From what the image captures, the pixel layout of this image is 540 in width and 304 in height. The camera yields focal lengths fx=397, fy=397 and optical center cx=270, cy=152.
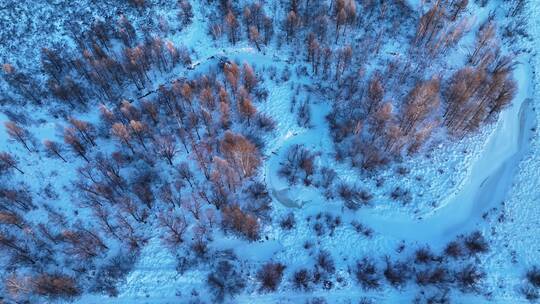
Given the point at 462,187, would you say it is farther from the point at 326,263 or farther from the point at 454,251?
the point at 326,263

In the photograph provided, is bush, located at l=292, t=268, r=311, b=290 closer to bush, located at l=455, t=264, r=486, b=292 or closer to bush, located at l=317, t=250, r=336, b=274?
bush, located at l=317, t=250, r=336, b=274

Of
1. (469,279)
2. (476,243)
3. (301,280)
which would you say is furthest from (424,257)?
(301,280)

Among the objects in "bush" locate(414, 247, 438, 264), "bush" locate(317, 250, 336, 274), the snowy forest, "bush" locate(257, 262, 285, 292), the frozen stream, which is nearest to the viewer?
"bush" locate(257, 262, 285, 292)

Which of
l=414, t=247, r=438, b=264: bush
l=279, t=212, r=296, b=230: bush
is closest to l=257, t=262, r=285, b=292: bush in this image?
l=279, t=212, r=296, b=230: bush

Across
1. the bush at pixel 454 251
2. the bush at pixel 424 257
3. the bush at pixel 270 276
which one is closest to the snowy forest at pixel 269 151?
the bush at pixel 454 251

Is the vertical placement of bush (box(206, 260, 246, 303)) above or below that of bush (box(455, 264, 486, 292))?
below

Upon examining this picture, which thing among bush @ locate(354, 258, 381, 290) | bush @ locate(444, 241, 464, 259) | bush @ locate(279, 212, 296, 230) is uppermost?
bush @ locate(279, 212, 296, 230)

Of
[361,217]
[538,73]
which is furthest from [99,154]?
[538,73]

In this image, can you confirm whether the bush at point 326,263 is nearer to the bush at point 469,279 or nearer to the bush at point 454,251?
the bush at point 454,251
